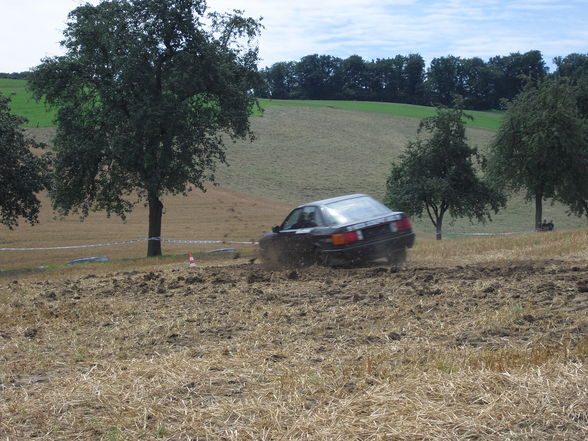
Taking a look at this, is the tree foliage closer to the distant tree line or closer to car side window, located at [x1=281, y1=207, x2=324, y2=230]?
the distant tree line

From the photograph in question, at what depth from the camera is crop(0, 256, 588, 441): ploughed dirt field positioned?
13.8 feet

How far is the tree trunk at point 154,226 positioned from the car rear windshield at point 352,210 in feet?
50.2

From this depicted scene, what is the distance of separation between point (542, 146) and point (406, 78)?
86.7 metres

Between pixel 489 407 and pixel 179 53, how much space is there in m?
23.7

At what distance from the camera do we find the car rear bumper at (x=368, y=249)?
492 inches

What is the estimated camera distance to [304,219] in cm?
1350

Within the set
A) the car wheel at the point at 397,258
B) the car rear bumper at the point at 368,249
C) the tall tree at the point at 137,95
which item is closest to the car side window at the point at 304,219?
the car rear bumper at the point at 368,249

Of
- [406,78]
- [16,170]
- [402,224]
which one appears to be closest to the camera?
[402,224]

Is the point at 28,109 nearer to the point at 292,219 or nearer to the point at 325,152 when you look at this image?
the point at 325,152

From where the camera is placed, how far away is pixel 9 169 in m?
25.2

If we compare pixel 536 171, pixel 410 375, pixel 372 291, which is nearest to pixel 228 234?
pixel 536 171

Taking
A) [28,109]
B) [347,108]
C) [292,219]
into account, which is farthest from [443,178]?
[347,108]

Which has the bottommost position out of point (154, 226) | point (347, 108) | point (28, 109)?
point (154, 226)

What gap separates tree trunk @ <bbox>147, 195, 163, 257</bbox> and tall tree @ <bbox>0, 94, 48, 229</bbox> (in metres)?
4.14
